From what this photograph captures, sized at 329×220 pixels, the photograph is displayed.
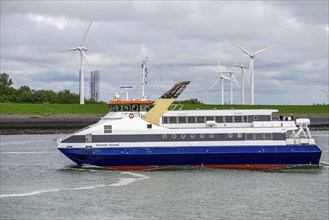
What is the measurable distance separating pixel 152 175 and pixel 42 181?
27.6 feet

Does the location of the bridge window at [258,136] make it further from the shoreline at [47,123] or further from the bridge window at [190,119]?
the shoreline at [47,123]

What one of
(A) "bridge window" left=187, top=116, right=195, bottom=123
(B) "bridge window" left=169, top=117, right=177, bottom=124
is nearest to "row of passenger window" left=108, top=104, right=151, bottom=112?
(B) "bridge window" left=169, top=117, right=177, bottom=124

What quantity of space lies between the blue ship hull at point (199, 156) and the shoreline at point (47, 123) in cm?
5698

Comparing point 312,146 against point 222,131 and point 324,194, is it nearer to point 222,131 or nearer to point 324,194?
point 222,131

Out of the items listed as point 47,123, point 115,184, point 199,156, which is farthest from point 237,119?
point 47,123

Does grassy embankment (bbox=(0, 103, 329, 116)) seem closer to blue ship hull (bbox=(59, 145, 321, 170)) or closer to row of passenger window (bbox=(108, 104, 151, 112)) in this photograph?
blue ship hull (bbox=(59, 145, 321, 170))

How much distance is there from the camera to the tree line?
534 ft

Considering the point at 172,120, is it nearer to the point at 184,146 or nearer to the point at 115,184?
the point at 184,146

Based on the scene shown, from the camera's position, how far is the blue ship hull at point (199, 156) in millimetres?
52406

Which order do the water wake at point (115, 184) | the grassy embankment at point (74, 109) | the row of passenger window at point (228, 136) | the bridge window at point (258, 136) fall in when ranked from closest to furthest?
the water wake at point (115, 184) < the row of passenger window at point (228, 136) < the bridge window at point (258, 136) < the grassy embankment at point (74, 109)

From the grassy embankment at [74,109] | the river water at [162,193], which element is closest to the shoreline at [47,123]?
the grassy embankment at [74,109]

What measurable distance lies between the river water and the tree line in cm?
10849

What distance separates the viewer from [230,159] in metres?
52.9

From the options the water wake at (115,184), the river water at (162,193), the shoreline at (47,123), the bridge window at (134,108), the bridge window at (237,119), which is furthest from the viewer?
the shoreline at (47,123)
